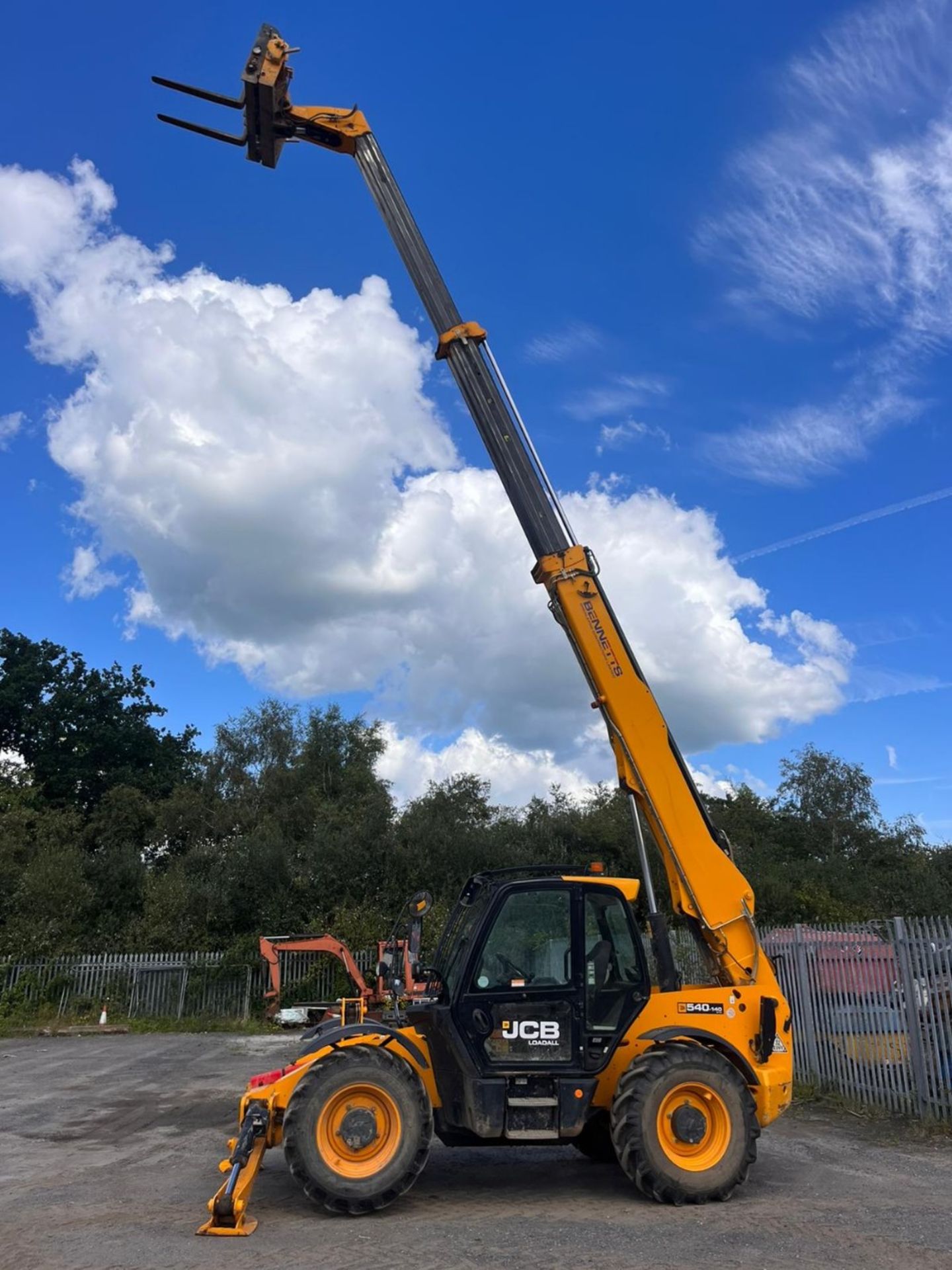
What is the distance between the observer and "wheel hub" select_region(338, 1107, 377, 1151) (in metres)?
6.16

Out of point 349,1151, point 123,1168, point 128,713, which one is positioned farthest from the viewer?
point 128,713

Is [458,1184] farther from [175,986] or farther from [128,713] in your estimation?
[128,713]

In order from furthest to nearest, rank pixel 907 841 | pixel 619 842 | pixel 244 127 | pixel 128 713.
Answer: pixel 128 713, pixel 907 841, pixel 619 842, pixel 244 127

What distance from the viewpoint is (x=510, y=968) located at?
22.0 ft

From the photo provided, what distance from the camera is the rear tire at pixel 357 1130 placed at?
605 centimetres

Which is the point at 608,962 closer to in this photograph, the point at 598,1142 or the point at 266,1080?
the point at 598,1142

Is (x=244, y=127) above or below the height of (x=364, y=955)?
above

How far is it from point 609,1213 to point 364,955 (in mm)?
17497

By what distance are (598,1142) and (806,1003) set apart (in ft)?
14.4

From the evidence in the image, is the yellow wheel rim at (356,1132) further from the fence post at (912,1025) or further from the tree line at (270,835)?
the tree line at (270,835)

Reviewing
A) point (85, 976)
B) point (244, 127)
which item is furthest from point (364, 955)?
point (244, 127)

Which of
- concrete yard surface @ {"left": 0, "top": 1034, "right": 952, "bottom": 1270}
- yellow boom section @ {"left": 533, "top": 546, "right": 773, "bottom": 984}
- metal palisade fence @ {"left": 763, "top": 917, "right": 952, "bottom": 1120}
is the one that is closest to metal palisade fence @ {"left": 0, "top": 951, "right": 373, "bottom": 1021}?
concrete yard surface @ {"left": 0, "top": 1034, "right": 952, "bottom": 1270}

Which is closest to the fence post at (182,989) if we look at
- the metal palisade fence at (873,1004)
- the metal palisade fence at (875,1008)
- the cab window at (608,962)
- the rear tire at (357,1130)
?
the metal palisade fence at (873,1004)

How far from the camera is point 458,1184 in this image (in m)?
7.11
